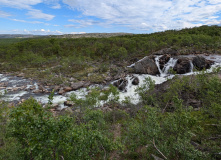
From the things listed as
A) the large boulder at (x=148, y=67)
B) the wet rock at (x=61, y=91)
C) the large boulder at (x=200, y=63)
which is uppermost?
the large boulder at (x=200, y=63)

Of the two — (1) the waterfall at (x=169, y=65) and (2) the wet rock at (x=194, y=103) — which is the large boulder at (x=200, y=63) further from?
(2) the wet rock at (x=194, y=103)

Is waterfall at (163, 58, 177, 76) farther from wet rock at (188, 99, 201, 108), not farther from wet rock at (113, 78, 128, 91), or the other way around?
wet rock at (188, 99, 201, 108)

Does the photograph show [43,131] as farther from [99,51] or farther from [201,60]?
[99,51]

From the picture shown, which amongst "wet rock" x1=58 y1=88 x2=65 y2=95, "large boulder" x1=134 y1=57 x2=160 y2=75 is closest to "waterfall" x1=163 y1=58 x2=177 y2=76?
"large boulder" x1=134 y1=57 x2=160 y2=75

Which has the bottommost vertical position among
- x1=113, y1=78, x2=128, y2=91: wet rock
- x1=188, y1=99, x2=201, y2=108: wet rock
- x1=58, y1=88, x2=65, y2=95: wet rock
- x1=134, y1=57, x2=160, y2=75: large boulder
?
x1=58, y1=88, x2=65, y2=95: wet rock

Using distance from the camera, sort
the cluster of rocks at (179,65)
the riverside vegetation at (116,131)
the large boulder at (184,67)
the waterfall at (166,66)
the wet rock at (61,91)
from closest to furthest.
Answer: the riverside vegetation at (116,131) < the wet rock at (61,91) < the cluster of rocks at (179,65) < the large boulder at (184,67) < the waterfall at (166,66)

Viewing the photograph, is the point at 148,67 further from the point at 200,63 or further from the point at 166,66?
the point at 200,63

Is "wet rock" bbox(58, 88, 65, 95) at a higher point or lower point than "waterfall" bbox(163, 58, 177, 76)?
lower

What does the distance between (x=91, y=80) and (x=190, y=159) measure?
41.1 m

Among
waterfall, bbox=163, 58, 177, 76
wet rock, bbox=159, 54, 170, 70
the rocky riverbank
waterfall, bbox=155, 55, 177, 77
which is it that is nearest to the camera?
the rocky riverbank

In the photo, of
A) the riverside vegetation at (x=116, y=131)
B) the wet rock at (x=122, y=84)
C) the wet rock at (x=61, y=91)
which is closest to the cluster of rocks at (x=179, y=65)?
the wet rock at (x=122, y=84)

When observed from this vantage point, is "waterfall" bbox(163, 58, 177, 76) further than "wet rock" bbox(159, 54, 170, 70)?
No

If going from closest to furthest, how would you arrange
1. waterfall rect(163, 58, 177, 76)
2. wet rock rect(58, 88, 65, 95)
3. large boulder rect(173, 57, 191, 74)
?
wet rock rect(58, 88, 65, 95), large boulder rect(173, 57, 191, 74), waterfall rect(163, 58, 177, 76)

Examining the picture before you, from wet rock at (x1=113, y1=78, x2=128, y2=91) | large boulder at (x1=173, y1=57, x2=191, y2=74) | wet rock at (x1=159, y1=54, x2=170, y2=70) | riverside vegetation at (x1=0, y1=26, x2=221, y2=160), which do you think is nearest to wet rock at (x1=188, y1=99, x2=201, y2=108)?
riverside vegetation at (x1=0, y1=26, x2=221, y2=160)
